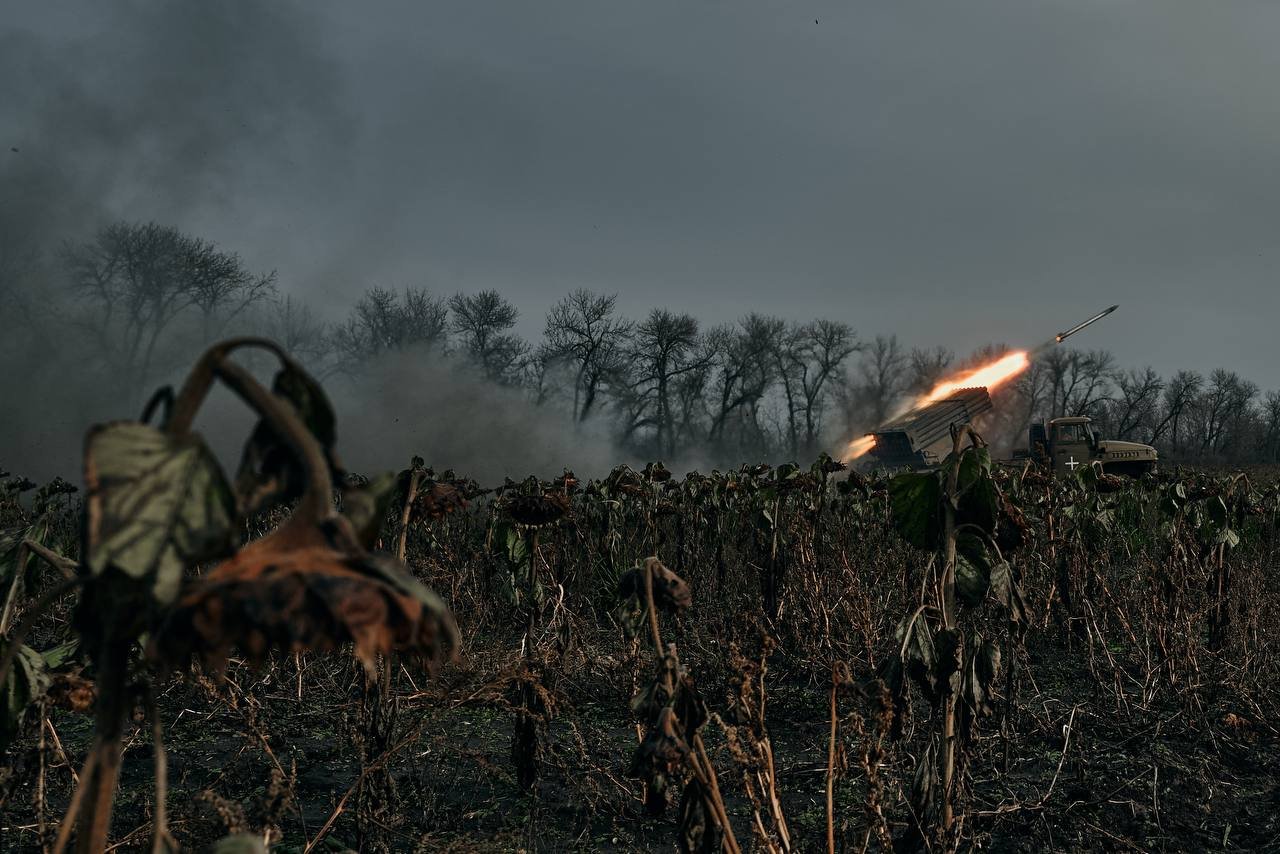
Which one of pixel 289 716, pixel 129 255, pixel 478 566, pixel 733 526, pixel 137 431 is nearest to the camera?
pixel 137 431

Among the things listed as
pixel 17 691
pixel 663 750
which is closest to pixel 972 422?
pixel 663 750

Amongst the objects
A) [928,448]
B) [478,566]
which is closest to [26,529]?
[478,566]

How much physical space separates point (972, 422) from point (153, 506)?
27.5 metres

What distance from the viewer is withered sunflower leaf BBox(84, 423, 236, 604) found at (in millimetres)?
682

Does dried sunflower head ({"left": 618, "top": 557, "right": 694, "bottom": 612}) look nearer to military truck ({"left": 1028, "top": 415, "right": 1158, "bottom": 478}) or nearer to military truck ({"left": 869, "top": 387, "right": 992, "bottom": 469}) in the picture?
military truck ({"left": 1028, "top": 415, "right": 1158, "bottom": 478})

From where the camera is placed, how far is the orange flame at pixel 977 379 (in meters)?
22.7

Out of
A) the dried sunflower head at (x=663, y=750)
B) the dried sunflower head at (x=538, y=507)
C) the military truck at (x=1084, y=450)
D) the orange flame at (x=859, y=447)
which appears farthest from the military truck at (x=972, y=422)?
the dried sunflower head at (x=663, y=750)

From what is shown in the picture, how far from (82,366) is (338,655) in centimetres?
2900

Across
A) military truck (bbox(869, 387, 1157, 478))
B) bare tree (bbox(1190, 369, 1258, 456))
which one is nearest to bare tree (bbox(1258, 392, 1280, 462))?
bare tree (bbox(1190, 369, 1258, 456))

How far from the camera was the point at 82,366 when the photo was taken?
30.3 m

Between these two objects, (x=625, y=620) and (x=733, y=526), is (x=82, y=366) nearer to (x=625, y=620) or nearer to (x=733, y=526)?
(x=733, y=526)

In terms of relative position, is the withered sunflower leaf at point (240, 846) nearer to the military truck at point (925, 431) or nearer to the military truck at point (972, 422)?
the military truck at point (972, 422)

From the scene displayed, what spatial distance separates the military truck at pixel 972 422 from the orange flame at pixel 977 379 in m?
0.32

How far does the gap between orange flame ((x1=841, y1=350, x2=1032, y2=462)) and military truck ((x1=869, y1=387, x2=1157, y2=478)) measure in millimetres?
319
